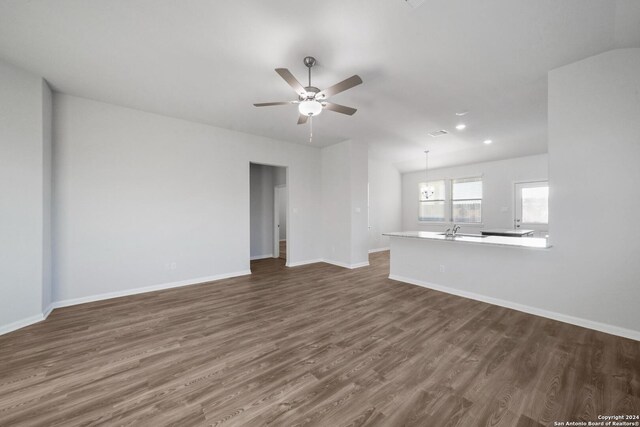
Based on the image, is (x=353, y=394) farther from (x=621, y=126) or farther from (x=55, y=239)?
(x=55, y=239)

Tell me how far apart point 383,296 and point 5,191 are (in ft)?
15.9

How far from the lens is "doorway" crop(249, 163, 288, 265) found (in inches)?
265

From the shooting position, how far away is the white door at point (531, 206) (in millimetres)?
5934

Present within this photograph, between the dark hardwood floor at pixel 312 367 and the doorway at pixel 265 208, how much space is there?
11.4 feet

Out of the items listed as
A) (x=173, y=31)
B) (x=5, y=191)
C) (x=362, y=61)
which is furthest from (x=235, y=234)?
(x=362, y=61)

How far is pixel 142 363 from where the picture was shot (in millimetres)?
2096

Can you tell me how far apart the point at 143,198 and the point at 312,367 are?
382 cm

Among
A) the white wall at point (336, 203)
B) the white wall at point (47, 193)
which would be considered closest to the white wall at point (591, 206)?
the white wall at point (336, 203)

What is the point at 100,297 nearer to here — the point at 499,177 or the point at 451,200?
the point at 451,200

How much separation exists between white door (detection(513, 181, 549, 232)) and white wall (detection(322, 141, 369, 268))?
4.11 m

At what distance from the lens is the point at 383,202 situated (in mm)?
8180

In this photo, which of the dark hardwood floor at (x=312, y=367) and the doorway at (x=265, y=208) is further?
the doorway at (x=265, y=208)

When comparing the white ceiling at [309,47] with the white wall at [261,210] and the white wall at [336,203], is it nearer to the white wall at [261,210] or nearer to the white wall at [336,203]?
the white wall at [336,203]

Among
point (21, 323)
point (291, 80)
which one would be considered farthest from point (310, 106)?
point (21, 323)
